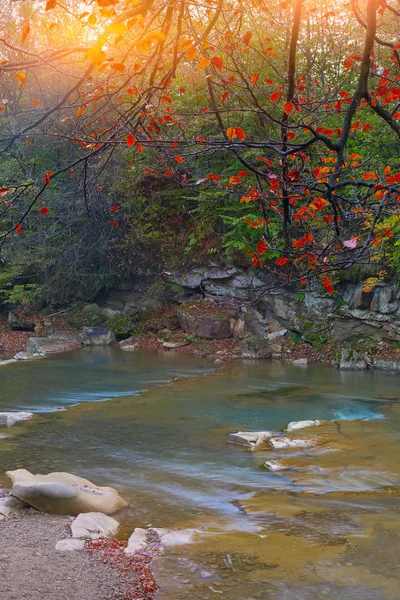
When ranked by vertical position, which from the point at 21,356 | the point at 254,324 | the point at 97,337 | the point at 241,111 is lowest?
the point at 21,356

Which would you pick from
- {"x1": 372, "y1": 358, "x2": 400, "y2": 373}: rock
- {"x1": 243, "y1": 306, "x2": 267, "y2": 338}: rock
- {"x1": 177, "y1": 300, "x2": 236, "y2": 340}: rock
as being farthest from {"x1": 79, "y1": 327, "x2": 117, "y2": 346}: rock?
{"x1": 372, "y1": 358, "x2": 400, "y2": 373}: rock

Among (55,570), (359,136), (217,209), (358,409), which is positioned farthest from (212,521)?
(217,209)

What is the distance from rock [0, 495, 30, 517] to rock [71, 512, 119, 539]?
28.9 inches

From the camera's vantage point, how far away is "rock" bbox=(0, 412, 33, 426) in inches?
392

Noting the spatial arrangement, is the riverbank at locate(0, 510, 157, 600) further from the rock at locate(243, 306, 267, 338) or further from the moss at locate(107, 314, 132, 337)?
the moss at locate(107, 314, 132, 337)

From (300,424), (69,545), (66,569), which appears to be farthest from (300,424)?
(66,569)

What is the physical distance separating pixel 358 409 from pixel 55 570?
734 cm

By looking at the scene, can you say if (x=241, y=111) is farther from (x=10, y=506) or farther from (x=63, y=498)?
(x=10, y=506)

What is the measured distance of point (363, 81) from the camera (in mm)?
2887

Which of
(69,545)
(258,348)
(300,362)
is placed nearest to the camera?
(69,545)

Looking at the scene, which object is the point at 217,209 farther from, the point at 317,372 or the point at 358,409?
the point at 358,409

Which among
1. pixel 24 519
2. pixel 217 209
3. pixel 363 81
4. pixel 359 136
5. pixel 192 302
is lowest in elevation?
pixel 24 519

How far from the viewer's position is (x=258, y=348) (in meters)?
16.8

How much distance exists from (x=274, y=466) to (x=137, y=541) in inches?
108
